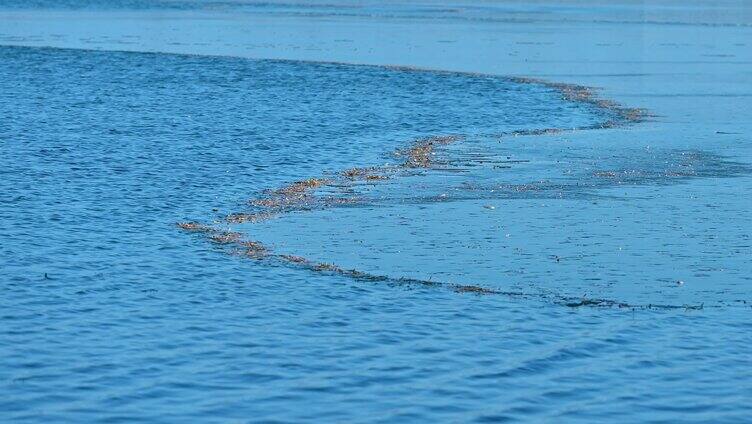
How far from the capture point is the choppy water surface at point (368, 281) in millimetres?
12836

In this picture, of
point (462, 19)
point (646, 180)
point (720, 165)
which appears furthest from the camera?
point (462, 19)

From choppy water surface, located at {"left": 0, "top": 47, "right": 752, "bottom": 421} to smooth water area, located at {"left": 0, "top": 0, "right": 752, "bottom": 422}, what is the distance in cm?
5

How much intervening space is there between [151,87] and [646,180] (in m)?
22.4

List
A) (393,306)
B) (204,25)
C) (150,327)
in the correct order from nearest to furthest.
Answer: (150,327), (393,306), (204,25)

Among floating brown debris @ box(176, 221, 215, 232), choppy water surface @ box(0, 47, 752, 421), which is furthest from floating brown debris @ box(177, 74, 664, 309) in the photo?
choppy water surface @ box(0, 47, 752, 421)

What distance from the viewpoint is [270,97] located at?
41.0 meters

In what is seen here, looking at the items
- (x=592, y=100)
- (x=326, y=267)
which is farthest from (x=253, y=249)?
(x=592, y=100)

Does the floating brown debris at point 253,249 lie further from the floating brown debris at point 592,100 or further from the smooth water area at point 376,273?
the floating brown debris at point 592,100

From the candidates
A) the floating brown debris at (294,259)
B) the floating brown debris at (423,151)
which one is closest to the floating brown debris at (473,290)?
the floating brown debris at (294,259)

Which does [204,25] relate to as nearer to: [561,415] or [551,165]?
[551,165]

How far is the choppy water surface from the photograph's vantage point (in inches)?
505

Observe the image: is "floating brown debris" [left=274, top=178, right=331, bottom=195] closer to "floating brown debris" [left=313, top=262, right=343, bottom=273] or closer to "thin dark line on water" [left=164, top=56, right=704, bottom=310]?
"thin dark line on water" [left=164, top=56, right=704, bottom=310]

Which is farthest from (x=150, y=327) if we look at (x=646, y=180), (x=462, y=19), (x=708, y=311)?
(x=462, y=19)

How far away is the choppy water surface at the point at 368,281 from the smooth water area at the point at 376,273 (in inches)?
1.8
